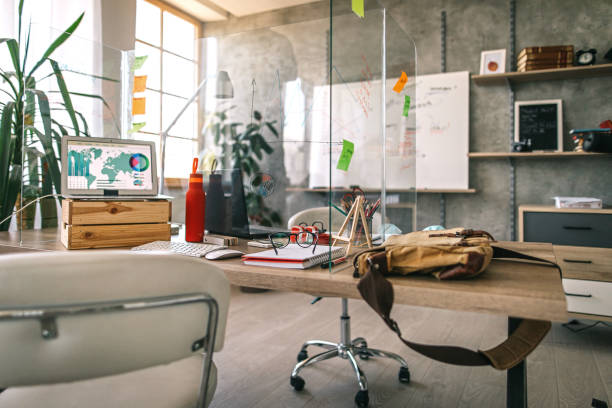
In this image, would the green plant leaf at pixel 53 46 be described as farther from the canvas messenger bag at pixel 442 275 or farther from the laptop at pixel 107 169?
the canvas messenger bag at pixel 442 275

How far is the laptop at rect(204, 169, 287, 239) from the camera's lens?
1609 millimetres

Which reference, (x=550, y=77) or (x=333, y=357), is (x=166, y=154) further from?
(x=550, y=77)

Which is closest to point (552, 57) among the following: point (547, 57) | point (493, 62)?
point (547, 57)

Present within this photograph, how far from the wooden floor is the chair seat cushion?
0.89 m

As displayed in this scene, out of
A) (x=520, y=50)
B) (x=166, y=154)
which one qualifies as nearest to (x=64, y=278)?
(x=166, y=154)

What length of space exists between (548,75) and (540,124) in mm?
386

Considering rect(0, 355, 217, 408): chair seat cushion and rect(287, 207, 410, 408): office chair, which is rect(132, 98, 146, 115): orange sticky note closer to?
rect(287, 207, 410, 408): office chair

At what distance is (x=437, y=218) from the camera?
12.7 feet

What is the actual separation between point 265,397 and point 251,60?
6.20 ft

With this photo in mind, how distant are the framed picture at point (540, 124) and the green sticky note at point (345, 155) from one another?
2.61 m

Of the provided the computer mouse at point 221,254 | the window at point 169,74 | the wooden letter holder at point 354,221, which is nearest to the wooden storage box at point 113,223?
the computer mouse at point 221,254

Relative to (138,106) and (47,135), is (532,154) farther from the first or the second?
(47,135)

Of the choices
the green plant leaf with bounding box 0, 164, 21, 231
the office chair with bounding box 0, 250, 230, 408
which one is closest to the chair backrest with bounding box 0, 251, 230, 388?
→ the office chair with bounding box 0, 250, 230, 408

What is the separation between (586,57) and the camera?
319 cm
